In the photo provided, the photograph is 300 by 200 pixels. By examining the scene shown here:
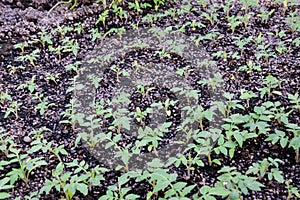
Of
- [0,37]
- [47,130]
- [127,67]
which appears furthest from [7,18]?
[47,130]

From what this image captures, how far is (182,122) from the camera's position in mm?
2439

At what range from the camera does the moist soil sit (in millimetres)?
2127

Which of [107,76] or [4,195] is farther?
[107,76]

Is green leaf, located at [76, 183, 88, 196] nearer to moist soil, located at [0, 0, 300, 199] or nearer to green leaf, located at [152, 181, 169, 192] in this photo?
moist soil, located at [0, 0, 300, 199]

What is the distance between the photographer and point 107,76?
9.57 feet

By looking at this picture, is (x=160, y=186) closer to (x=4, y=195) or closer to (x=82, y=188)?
(x=82, y=188)

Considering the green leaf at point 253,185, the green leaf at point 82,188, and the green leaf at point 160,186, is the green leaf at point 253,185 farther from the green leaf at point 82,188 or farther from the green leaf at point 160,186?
the green leaf at point 82,188

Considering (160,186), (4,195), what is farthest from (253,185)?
(4,195)

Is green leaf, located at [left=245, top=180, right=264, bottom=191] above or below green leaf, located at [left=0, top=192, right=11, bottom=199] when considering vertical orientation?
above

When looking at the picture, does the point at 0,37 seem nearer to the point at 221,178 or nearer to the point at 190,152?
the point at 190,152

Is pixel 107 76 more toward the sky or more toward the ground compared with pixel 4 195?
more toward the sky

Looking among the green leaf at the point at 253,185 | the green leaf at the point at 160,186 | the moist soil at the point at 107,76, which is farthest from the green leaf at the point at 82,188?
the green leaf at the point at 253,185

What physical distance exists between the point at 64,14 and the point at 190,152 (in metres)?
1.98

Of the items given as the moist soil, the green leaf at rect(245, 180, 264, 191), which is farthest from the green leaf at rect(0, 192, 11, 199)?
the green leaf at rect(245, 180, 264, 191)
